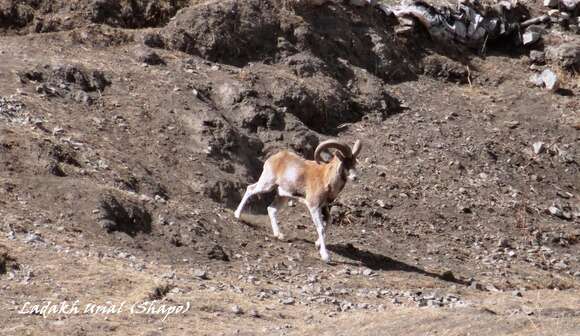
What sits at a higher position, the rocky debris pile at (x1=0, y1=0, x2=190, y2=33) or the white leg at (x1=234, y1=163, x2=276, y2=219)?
the rocky debris pile at (x1=0, y1=0, x2=190, y2=33)

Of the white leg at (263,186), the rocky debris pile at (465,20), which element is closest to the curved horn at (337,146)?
the white leg at (263,186)

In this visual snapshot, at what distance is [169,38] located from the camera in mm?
20562

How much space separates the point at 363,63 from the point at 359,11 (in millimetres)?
1612

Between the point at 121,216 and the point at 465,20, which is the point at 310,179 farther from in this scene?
the point at 465,20

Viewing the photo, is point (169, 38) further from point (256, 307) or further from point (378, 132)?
point (256, 307)

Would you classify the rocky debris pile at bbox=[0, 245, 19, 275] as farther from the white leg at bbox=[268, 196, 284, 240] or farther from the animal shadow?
the animal shadow

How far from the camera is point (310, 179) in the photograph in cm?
1617

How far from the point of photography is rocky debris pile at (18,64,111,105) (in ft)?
57.2

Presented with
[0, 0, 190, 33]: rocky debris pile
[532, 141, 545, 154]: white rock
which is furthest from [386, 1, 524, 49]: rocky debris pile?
[0, 0, 190, 33]: rocky debris pile

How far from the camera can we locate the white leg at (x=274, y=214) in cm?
1570

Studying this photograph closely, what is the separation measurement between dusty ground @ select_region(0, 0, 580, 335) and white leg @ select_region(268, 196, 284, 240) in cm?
27

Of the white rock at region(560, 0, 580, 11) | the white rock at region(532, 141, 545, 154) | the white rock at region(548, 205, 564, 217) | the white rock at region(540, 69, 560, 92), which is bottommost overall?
the white rock at region(548, 205, 564, 217)

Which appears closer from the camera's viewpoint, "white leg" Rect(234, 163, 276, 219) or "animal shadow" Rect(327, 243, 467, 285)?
"animal shadow" Rect(327, 243, 467, 285)

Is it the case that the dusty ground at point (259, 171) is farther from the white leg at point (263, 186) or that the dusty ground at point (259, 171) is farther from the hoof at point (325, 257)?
the white leg at point (263, 186)
